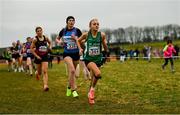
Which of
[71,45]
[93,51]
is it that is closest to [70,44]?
[71,45]

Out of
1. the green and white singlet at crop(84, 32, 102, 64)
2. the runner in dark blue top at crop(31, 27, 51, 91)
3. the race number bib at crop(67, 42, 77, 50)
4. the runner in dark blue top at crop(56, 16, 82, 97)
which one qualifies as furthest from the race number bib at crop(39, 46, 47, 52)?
the green and white singlet at crop(84, 32, 102, 64)

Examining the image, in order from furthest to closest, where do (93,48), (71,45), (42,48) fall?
(42,48) < (71,45) < (93,48)

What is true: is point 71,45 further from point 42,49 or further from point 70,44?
point 42,49

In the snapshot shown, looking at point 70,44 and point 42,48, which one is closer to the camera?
point 70,44

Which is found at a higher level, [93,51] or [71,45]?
[71,45]

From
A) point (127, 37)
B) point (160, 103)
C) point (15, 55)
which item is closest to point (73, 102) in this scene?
point (160, 103)

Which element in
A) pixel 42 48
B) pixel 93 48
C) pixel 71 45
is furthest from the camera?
pixel 42 48

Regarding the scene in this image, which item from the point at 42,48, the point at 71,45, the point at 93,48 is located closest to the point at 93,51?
the point at 93,48

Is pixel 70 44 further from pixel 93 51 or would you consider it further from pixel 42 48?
pixel 42 48

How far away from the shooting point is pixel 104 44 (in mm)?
10812

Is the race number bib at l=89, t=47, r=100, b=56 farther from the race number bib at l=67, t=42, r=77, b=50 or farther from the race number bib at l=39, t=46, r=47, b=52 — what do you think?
the race number bib at l=39, t=46, r=47, b=52

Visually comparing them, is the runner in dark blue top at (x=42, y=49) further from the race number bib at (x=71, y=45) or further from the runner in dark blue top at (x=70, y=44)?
the race number bib at (x=71, y=45)

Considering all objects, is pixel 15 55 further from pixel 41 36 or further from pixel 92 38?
pixel 92 38

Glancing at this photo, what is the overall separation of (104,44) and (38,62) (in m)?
4.02
